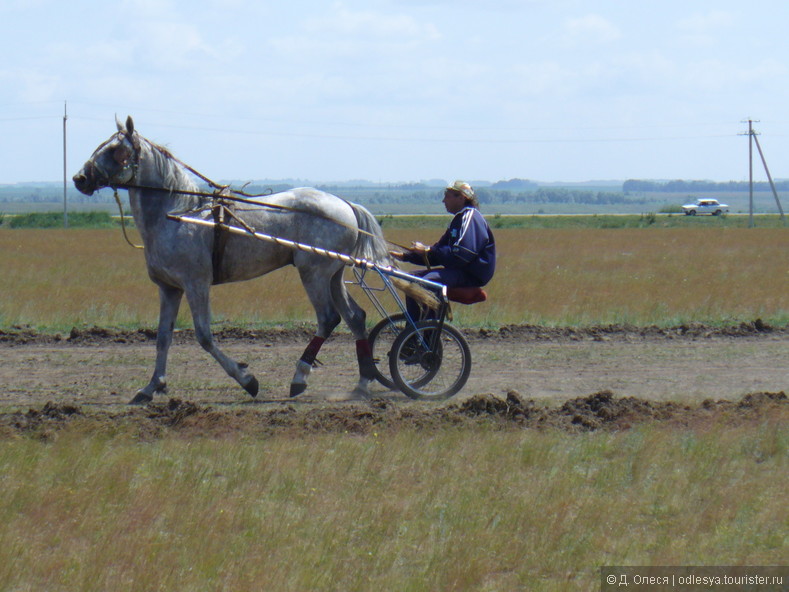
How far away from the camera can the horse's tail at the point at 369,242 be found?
9.28 meters

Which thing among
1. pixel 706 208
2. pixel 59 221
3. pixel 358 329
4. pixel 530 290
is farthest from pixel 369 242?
pixel 706 208

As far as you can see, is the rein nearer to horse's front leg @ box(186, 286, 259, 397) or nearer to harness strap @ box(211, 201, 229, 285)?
harness strap @ box(211, 201, 229, 285)

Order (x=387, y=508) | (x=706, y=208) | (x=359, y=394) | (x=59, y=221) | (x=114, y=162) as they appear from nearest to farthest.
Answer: (x=387, y=508)
(x=114, y=162)
(x=359, y=394)
(x=59, y=221)
(x=706, y=208)

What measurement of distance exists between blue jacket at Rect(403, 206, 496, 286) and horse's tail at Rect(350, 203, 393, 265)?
0.51m

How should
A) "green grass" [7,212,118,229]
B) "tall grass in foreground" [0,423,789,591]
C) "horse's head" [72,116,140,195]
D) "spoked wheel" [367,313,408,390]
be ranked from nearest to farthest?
"tall grass in foreground" [0,423,789,591] < "horse's head" [72,116,140,195] < "spoked wheel" [367,313,408,390] < "green grass" [7,212,118,229]

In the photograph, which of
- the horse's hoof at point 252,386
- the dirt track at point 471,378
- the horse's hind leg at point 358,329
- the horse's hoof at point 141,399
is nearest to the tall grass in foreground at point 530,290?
the dirt track at point 471,378

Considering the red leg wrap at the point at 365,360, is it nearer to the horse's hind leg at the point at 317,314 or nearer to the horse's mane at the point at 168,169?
the horse's hind leg at the point at 317,314

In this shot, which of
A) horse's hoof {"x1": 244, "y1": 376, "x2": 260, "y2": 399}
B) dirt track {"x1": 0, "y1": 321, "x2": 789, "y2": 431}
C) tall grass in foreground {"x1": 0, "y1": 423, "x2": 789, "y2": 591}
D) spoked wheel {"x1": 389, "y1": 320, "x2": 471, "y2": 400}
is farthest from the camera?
spoked wheel {"x1": 389, "y1": 320, "x2": 471, "y2": 400}

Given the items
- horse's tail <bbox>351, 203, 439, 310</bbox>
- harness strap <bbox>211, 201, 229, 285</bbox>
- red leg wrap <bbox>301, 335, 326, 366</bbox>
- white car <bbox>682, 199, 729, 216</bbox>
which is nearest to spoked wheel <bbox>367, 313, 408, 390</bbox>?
horse's tail <bbox>351, 203, 439, 310</bbox>

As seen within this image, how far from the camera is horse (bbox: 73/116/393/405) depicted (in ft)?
28.5

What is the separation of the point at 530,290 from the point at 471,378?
874 cm

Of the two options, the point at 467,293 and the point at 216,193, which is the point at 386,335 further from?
the point at 216,193

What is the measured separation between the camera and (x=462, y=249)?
8648 millimetres

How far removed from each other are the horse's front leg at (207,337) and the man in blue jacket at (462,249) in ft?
5.54
